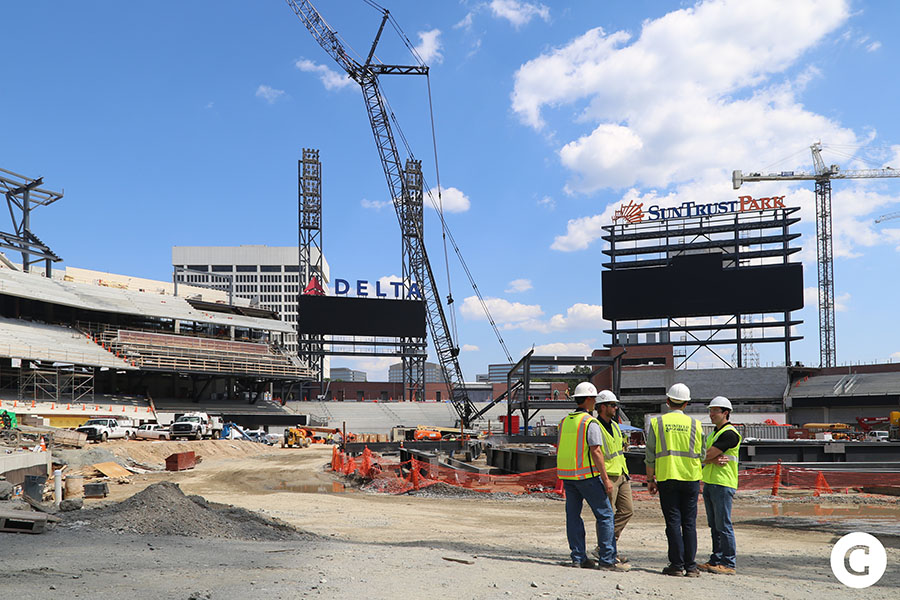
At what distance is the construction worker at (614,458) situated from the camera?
8.74 m

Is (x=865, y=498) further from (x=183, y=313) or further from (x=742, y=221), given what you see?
(x=742, y=221)

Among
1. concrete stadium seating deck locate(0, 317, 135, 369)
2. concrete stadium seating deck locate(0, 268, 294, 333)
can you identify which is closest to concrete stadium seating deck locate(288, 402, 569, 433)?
concrete stadium seating deck locate(0, 268, 294, 333)

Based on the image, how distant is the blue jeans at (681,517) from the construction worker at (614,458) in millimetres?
658

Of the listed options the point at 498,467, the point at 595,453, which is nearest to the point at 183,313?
the point at 498,467

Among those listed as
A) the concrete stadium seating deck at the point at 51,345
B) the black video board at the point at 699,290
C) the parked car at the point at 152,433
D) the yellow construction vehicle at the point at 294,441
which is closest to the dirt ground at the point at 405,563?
the parked car at the point at 152,433

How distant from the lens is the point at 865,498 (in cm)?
1911

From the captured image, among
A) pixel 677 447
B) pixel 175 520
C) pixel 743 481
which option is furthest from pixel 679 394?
pixel 743 481

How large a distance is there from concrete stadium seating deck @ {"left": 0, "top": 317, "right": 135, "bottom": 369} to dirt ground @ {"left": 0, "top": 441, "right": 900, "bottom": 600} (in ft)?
137

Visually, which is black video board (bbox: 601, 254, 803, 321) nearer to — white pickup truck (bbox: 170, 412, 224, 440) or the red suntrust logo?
the red suntrust logo

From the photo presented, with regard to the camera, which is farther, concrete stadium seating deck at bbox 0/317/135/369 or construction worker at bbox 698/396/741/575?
concrete stadium seating deck at bbox 0/317/135/369

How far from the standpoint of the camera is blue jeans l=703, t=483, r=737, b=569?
8.27 m

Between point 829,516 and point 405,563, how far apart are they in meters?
11.4

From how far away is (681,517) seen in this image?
815cm

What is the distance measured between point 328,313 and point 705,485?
241 feet
